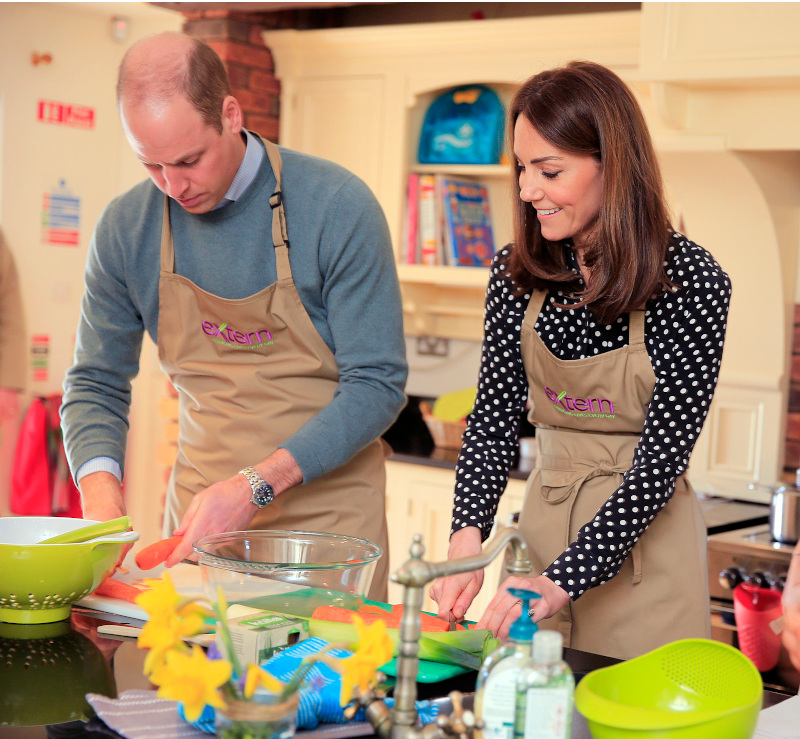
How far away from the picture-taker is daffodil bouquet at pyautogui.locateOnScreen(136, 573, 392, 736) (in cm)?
84

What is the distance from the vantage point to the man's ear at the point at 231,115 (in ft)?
5.68

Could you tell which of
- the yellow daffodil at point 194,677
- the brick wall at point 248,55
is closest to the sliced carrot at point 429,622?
the yellow daffodil at point 194,677

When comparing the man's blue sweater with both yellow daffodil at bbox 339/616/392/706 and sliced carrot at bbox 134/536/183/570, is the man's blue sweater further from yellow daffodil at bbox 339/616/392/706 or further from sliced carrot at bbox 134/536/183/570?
yellow daffodil at bbox 339/616/392/706

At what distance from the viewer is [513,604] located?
130cm

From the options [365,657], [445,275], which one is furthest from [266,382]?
[445,275]

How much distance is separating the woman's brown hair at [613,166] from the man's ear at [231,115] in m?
0.47

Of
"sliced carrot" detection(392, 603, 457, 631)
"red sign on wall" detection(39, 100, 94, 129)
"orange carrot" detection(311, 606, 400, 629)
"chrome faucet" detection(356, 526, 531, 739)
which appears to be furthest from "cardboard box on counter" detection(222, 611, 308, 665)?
"red sign on wall" detection(39, 100, 94, 129)

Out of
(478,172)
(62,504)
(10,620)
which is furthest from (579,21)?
(62,504)

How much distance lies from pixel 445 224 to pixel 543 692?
304 centimetres

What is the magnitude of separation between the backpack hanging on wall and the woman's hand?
2.51 metres

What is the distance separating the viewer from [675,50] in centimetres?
273

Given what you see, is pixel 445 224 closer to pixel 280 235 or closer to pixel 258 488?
pixel 280 235

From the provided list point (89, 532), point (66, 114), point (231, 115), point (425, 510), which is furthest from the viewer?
point (66, 114)

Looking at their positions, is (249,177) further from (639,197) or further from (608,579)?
(608,579)
